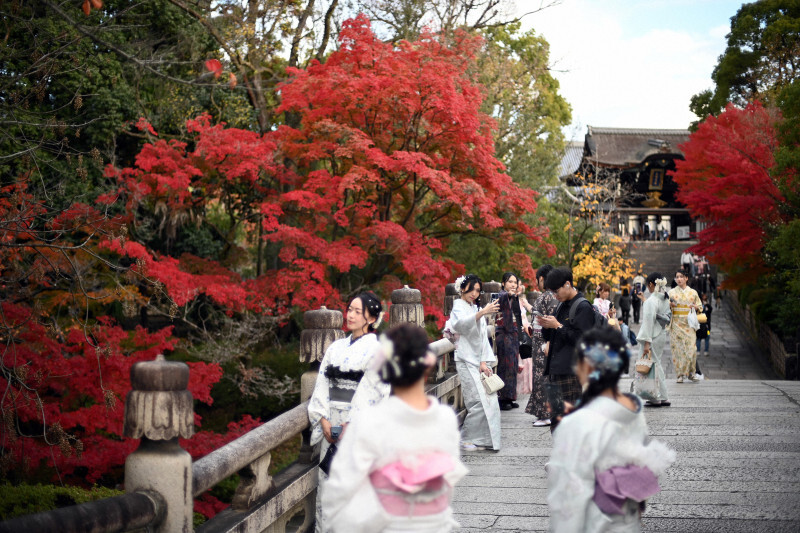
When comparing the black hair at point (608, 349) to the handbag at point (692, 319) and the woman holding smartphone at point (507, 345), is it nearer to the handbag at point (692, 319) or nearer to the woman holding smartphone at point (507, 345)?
the woman holding smartphone at point (507, 345)

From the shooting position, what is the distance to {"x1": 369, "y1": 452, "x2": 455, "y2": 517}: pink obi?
3293mm

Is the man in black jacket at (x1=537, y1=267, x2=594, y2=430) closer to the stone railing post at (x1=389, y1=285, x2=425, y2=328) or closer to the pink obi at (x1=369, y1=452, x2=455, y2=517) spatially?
the stone railing post at (x1=389, y1=285, x2=425, y2=328)

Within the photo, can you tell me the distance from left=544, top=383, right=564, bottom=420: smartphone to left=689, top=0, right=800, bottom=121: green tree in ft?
72.9

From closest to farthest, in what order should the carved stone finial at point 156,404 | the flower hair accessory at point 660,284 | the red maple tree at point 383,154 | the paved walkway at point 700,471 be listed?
the carved stone finial at point 156,404 < the paved walkway at point 700,471 < the flower hair accessory at point 660,284 < the red maple tree at point 383,154

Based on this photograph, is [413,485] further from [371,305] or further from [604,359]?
[371,305]

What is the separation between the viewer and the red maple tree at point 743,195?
60.4 ft

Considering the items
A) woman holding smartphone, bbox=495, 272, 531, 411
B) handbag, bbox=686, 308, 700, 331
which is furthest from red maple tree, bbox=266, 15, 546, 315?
handbag, bbox=686, 308, 700, 331

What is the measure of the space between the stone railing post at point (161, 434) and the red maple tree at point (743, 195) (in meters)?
16.3

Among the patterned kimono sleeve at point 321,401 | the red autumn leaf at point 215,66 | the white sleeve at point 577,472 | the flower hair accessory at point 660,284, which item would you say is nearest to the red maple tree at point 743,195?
the flower hair accessory at point 660,284

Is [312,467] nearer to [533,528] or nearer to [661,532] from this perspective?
[533,528]

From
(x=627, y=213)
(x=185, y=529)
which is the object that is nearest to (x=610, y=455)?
(x=185, y=529)

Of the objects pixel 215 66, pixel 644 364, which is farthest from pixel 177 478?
pixel 644 364

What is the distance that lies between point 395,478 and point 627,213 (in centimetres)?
4227

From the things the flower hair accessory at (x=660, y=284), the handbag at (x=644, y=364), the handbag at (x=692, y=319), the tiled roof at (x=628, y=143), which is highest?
the tiled roof at (x=628, y=143)
